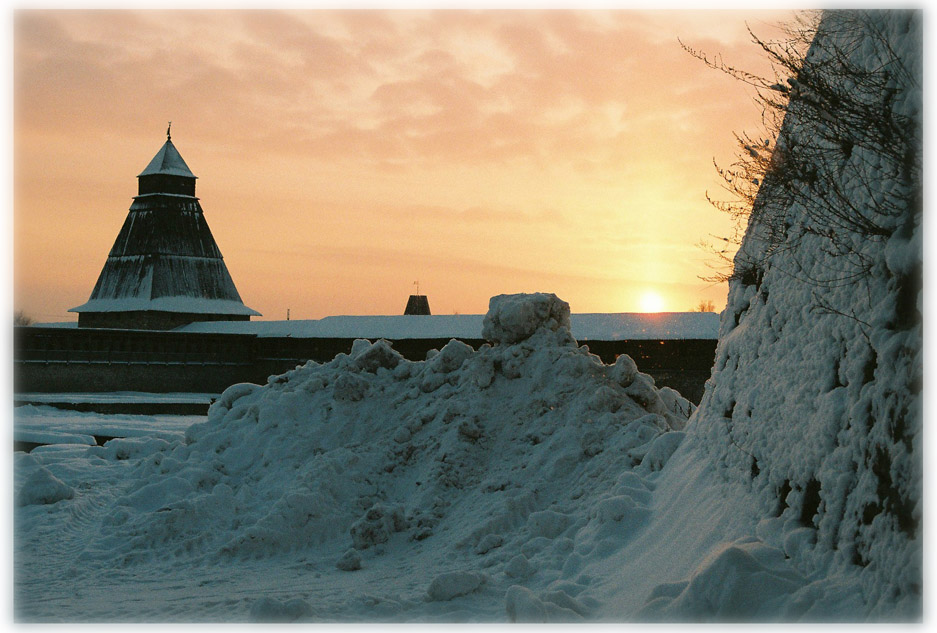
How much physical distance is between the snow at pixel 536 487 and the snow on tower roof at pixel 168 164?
27.8 metres

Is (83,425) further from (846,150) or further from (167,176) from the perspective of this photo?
(167,176)

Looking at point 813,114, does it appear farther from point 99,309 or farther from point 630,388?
point 99,309

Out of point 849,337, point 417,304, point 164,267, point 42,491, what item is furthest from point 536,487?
point 417,304

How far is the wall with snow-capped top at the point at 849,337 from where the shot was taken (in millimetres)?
4391

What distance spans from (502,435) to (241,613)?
3993mm

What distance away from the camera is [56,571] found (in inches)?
291

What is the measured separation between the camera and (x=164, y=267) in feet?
118

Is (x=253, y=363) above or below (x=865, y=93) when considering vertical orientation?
below

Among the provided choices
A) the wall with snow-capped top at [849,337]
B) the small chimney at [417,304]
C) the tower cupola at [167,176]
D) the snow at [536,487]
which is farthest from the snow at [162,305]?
the wall with snow-capped top at [849,337]

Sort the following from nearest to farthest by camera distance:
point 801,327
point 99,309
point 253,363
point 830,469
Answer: point 830,469
point 801,327
point 253,363
point 99,309

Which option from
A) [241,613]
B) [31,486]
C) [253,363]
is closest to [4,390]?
[241,613]

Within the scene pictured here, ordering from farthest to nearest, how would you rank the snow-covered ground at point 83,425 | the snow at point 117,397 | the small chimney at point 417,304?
1. the small chimney at point 417,304
2. the snow at point 117,397
3. the snow-covered ground at point 83,425

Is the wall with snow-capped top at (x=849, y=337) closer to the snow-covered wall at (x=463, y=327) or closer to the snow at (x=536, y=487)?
the snow at (x=536, y=487)

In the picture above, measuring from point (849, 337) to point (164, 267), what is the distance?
3411cm
